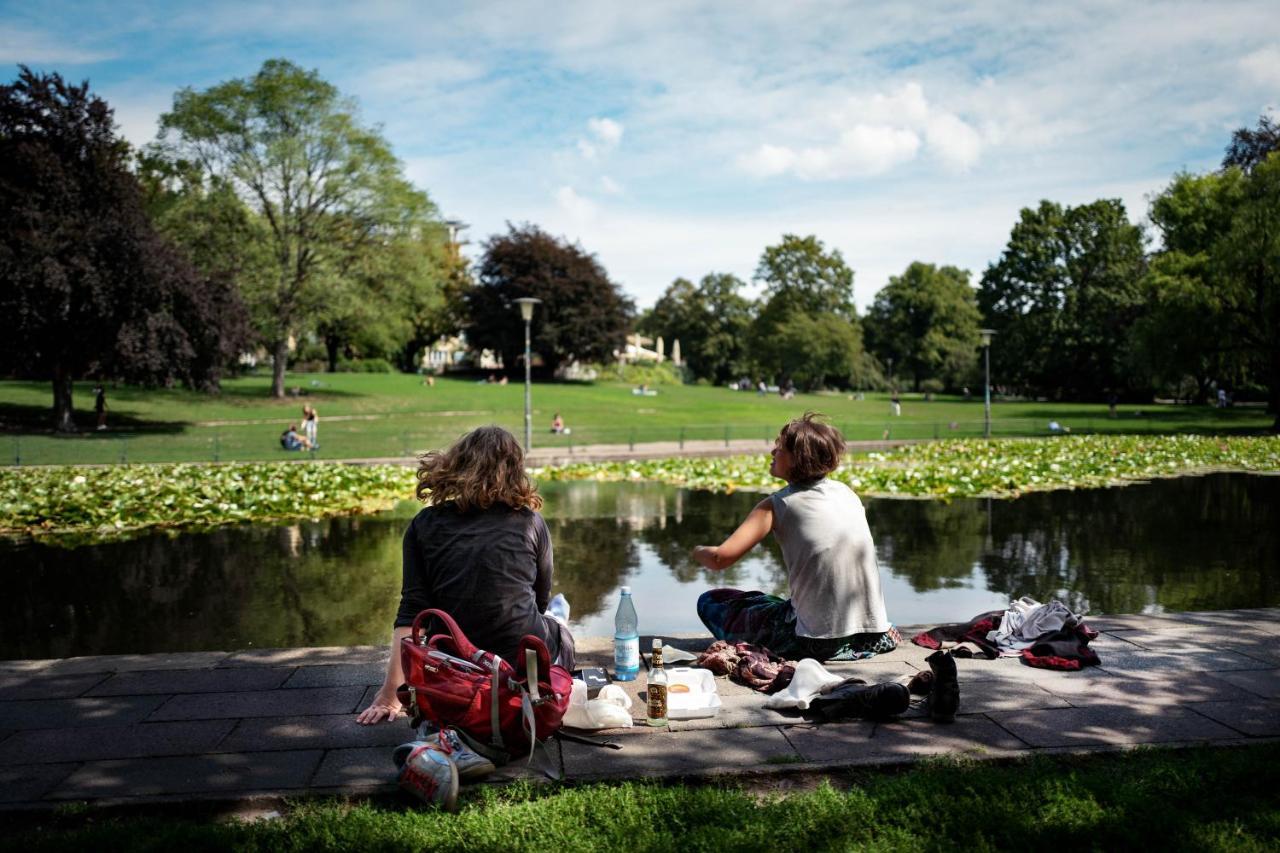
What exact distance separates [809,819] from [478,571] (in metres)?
1.85

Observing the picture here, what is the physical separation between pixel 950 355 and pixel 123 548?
8338 centimetres

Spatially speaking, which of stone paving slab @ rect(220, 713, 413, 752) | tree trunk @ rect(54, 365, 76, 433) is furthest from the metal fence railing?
stone paving slab @ rect(220, 713, 413, 752)

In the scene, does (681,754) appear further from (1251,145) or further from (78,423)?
(1251,145)

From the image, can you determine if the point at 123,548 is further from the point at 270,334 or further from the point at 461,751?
the point at 270,334

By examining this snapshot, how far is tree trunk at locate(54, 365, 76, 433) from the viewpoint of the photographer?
31.5m

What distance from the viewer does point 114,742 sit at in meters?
4.72

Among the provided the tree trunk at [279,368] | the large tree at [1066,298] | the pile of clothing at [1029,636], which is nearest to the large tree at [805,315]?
the large tree at [1066,298]

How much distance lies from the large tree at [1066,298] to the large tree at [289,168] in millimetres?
47839

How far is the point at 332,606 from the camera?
30.0ft

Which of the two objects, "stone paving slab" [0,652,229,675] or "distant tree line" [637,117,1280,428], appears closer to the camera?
"stone paving slab" [0,652,229,675]

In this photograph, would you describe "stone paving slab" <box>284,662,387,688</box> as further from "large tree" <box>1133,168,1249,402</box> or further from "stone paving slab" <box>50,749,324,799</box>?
"large tree" <box>1133,168,1249,402</box>

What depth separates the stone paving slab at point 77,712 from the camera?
504cm

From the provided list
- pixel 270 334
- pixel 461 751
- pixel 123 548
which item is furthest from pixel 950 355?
pixel 461 751

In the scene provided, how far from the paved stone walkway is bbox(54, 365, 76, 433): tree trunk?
29.3 m
